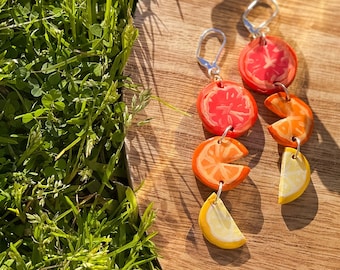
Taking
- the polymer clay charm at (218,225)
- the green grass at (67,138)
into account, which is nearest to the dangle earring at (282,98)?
the polymer clay charm at (218,225)

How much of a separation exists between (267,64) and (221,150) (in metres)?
0.24

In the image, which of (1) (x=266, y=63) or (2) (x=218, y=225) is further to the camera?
(1) (x=266, y=63)

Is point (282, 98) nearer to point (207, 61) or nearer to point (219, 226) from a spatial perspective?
point (207, 61)

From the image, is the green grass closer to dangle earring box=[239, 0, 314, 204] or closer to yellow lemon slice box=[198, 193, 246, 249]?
yellow lemon slice box=[198, 193, 246, 249]

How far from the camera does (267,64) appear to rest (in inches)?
60.1

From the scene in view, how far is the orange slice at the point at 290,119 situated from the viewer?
1.46 metres

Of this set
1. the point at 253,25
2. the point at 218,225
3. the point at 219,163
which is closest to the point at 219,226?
the point at 218,225

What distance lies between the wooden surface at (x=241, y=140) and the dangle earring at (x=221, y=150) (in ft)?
0.09

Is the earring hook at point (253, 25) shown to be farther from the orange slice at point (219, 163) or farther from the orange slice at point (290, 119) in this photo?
the orange slice at point (219, 163)

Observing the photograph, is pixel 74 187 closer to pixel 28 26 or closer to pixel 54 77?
pixel 54 77

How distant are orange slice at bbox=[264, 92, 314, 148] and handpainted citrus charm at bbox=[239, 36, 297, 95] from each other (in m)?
0.04

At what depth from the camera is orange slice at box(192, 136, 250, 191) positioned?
1.42 m

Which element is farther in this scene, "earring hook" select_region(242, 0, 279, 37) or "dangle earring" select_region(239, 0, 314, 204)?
"earring hook" select_region(242, 0, 279, 37)

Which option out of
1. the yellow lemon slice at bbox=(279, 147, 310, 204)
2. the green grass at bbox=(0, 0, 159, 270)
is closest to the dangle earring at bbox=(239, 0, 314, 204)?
the yellow lemon slice at bbox=(279, 147, 310, 204)
